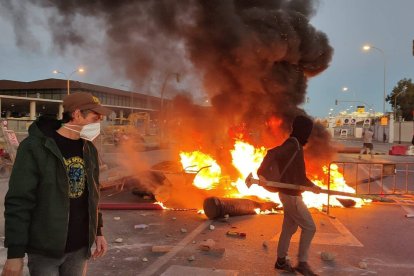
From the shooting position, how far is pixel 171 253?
17.3ft

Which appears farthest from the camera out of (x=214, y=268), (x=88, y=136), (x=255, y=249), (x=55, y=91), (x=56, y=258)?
(x=55, y=91)

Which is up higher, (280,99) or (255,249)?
(280,99)

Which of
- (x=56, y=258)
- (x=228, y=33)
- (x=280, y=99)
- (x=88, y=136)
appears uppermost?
(x=228, y=33)

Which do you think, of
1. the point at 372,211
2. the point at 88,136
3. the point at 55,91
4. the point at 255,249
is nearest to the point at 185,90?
the point at 372,211

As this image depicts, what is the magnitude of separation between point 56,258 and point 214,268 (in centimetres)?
260

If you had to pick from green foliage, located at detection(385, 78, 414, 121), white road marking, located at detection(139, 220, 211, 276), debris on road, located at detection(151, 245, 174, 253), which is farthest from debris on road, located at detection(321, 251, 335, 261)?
green foliage, located at detection(385, 78, 414, 121)

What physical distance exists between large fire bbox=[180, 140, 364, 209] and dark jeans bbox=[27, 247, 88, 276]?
600cm

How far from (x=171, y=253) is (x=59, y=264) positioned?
9.45 feet

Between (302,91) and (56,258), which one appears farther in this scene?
(302,91)

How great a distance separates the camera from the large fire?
8.56 m

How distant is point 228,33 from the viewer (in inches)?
437

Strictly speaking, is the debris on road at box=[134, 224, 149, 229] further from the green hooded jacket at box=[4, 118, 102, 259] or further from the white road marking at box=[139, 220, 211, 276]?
the green hooded jacket at box=[4, 118, 102, 259]

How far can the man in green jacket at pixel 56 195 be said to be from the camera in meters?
2.33

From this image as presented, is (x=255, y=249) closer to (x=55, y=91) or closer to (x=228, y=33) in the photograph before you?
(x=228, y=33)
